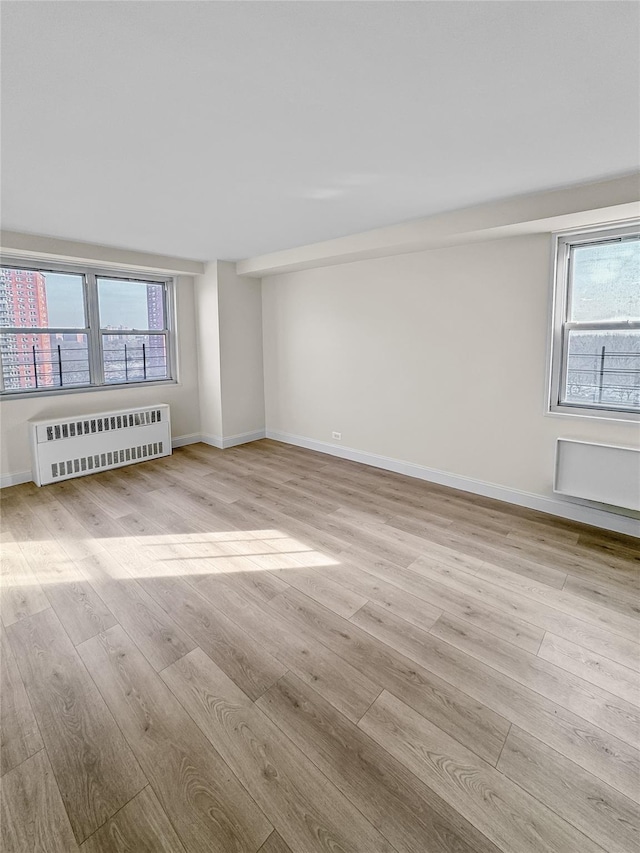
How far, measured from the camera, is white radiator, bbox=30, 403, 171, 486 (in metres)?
4.20

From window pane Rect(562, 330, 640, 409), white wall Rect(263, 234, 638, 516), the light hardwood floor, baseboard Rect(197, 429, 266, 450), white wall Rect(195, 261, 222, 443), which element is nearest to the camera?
the light hardwood floor

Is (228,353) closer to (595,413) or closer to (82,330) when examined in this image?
(82,330)

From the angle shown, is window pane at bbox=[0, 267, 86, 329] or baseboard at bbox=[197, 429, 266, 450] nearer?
window pane at bbox=[0, 267, 86, 329]

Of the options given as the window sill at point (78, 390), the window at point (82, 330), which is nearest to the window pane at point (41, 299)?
the window at point (82, 330)

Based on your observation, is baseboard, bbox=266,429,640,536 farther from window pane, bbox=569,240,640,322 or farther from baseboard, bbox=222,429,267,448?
window pane, bbox=569,240,640,322

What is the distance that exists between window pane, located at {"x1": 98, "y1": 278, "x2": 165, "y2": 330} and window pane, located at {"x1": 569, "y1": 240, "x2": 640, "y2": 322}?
15.7 ft

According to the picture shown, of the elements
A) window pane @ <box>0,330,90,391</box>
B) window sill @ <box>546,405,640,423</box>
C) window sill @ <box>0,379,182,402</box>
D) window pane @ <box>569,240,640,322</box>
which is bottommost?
window sill @ <box>546,405,640,423</box>

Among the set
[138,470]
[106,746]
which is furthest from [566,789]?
[138,470]

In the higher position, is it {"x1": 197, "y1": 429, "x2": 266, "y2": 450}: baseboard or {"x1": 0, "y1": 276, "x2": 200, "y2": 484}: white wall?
{"x1": 0, "y1": 276, "x2": 200, "y2": 484}: white wall

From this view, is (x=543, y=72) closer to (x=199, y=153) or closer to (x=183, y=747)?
(x=199, y=153)

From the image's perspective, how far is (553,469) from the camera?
3398mm

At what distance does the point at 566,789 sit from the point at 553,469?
2.50 meters

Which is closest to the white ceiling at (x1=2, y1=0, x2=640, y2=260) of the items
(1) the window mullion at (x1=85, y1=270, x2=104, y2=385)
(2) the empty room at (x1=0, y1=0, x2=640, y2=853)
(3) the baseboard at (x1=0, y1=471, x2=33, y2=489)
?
(2) the empty room at (x1=0, y1=0, x2=640, y2=853)

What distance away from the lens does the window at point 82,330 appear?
13.8ft
